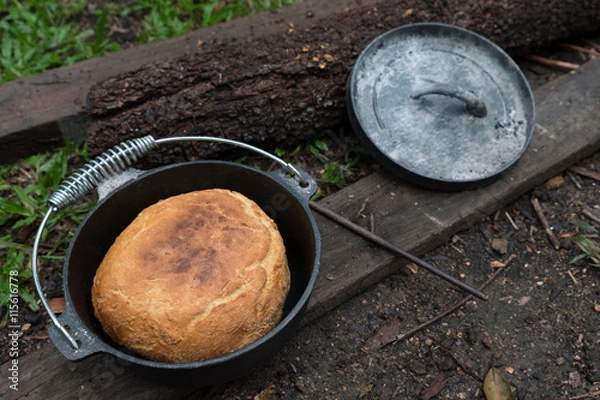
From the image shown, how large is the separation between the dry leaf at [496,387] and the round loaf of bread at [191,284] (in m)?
0.92

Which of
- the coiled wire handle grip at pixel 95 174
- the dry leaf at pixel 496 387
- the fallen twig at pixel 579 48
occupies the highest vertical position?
the coiled wire handle grip at pixel 95 174

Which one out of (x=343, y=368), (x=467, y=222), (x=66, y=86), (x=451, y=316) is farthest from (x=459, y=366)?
(x=66, y=86)

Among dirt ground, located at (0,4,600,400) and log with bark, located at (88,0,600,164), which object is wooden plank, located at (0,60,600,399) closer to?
dirt ground, located at (0,4,600,400)

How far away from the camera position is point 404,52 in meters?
2.99

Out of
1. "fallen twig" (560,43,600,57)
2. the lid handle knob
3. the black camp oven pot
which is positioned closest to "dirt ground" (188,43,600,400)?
the black camp oven pot

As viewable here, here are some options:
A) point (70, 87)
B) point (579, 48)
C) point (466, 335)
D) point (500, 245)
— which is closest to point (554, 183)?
point (500, 245)

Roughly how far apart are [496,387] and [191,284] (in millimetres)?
1285

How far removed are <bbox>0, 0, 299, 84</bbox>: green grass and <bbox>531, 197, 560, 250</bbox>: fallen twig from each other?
2.01m

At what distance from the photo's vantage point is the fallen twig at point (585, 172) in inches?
120

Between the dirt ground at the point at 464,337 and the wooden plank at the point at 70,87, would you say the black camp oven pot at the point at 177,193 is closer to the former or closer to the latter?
the dirt ground at the point at 464,337

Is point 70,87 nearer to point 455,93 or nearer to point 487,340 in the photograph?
point 455,93

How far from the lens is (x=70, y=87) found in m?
3.08

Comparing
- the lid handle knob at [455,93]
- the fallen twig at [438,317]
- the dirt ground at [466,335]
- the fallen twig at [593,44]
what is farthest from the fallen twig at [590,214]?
the fallen twig at [593,44]

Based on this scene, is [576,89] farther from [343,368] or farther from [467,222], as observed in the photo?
[343,368]
